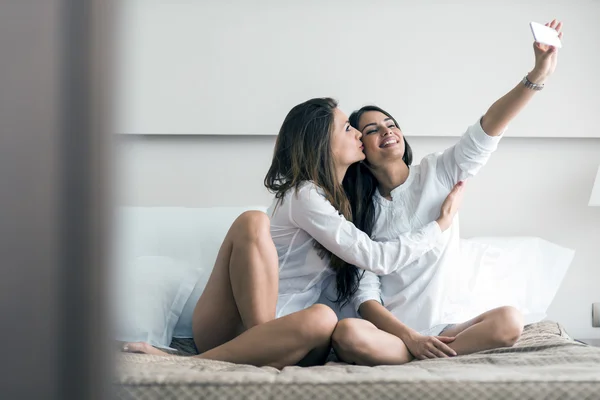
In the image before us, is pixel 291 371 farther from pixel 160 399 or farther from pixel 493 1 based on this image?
pixel 493 1

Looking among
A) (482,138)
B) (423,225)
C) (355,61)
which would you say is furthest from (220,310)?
(355,61)

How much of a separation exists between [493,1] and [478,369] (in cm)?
174

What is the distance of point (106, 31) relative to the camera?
0.27 metres

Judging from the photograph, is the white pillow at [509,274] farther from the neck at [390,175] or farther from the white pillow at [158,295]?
the white pillow at [158,295]

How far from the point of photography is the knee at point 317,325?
128cm

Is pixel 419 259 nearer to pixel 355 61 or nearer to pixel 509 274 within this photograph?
pixel 509 274

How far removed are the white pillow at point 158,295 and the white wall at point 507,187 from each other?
0.56 m

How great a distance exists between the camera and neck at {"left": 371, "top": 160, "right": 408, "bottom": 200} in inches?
72.0

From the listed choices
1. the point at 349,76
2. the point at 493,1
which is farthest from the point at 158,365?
the point at 493,1

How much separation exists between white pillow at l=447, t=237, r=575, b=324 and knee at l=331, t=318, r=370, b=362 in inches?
17.5

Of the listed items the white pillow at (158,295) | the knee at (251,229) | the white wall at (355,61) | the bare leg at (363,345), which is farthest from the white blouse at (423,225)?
the white wall at (355,61)

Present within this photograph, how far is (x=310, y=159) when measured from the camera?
5.64ft

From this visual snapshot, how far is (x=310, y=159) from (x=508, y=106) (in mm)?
530

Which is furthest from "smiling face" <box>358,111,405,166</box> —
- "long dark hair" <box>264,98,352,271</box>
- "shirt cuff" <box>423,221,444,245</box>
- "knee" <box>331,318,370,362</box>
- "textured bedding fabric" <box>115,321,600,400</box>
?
"textured bedding fabric" <box>115,321,600,400</box>
